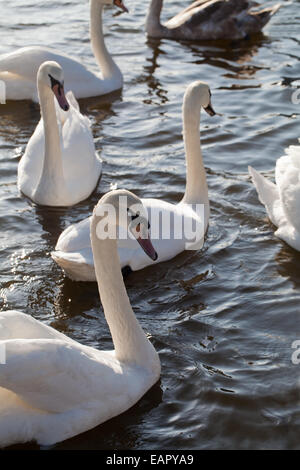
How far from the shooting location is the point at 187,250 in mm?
8023

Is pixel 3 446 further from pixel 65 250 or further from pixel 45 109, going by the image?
pixel 45 109

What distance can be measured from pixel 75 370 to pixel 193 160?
11.4 feet

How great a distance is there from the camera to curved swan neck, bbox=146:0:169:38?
47.2 feet

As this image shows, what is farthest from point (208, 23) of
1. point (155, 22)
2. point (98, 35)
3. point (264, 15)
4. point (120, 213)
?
point (120, 213)

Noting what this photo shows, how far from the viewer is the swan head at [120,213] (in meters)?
5.62

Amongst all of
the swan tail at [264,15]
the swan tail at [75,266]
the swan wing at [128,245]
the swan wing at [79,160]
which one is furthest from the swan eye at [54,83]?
the swan tail at [264,15]

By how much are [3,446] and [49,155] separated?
4.02 m

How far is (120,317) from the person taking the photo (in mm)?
5941

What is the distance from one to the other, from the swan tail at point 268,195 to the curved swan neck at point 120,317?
2833 mm

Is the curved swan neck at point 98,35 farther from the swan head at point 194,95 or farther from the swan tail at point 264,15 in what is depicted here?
the swan head at point 194,95

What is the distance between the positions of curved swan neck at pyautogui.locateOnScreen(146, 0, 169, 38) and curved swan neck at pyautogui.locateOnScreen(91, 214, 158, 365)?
931cm

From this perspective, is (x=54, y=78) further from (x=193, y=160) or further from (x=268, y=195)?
(x=268, y=195)

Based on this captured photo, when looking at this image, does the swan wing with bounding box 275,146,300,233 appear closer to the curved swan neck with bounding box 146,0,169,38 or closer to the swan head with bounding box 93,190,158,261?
the swan head with bounding box 93,190,158,261

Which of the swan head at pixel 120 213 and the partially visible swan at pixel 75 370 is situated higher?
the swan head at pixel 120 213
